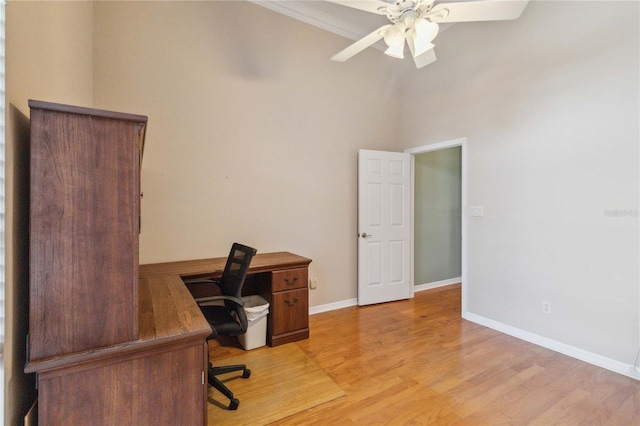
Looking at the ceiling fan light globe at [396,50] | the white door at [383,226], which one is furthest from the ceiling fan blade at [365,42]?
the white door at [383,226]

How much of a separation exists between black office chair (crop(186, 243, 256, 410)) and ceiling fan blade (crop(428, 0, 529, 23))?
6.45ft

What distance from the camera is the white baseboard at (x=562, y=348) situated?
2169mm

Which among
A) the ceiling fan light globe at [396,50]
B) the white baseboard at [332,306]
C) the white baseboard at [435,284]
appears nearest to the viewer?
the ceiling fan light globe at [396,50]

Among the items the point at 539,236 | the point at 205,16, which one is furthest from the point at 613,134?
the point at 205,16

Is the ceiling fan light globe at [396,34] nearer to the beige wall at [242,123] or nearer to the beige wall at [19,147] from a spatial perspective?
the beige wall at [242,123]

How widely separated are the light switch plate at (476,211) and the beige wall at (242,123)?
135cm

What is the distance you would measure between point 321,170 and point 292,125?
62 centimetres

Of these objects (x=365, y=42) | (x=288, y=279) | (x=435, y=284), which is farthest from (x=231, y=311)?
(x=435, y=284)

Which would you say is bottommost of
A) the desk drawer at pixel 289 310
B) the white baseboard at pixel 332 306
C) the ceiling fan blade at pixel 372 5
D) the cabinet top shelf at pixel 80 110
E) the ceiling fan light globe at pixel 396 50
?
the white baseboard at pixel 332 306

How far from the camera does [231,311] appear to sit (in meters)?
2.10

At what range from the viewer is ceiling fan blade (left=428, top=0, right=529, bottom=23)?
1.66 meters

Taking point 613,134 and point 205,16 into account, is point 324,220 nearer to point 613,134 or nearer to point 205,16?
point 205,16

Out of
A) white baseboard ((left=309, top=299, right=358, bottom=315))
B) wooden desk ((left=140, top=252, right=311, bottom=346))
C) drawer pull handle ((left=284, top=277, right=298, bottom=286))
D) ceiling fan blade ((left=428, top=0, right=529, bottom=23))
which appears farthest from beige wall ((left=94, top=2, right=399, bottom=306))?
ceiling fan blade ((left=428, top=0, right=529, bottom=23))

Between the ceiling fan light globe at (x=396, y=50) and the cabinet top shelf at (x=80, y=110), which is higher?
the ceiling fan light globe at (x=396, y=50)
